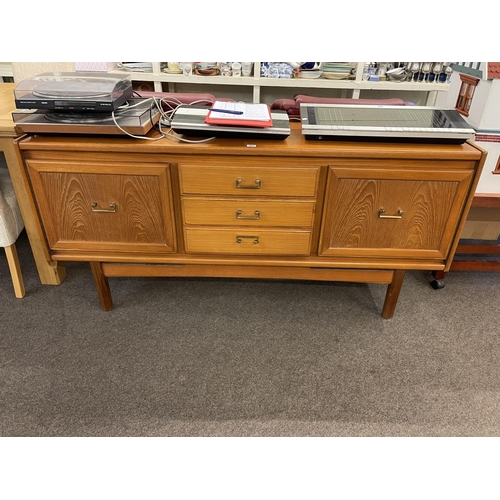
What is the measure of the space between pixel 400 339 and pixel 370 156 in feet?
2.50

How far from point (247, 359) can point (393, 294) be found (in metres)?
0.64

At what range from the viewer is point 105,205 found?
4.56 feet

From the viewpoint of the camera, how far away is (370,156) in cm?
128

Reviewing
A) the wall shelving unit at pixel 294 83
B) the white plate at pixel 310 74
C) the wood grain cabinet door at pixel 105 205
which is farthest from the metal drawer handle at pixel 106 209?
the white plate at pixel 310 74

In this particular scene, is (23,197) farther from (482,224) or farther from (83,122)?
(482,224)

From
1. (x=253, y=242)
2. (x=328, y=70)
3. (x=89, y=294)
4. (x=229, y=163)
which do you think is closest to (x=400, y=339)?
(x=253, y=242)

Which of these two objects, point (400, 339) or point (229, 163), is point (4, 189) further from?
point (400, 339)

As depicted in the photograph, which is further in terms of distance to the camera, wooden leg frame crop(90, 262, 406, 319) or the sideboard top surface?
wooden leg frame crop(90, 262, 406, 319)

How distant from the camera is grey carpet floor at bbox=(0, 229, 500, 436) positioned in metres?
1.29

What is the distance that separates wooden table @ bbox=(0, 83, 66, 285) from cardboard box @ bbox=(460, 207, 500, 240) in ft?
6.24

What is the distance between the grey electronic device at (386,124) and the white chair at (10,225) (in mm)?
1212

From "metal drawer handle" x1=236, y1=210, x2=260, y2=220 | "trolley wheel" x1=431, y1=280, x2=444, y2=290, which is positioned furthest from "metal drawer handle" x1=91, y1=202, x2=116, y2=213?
"trolley wheel" x1=431, y1=280, x2=444, y2=290

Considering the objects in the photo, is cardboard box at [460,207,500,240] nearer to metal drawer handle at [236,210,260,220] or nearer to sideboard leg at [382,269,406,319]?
sideboard leg at [382,269,406,319]

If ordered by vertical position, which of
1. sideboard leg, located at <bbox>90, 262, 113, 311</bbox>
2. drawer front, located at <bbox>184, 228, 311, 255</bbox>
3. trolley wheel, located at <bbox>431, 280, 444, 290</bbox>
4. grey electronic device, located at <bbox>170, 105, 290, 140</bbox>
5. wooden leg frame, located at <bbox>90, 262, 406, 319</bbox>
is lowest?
trolley wheel, located at <bbox>431, 280, 444, 290</bbox>
